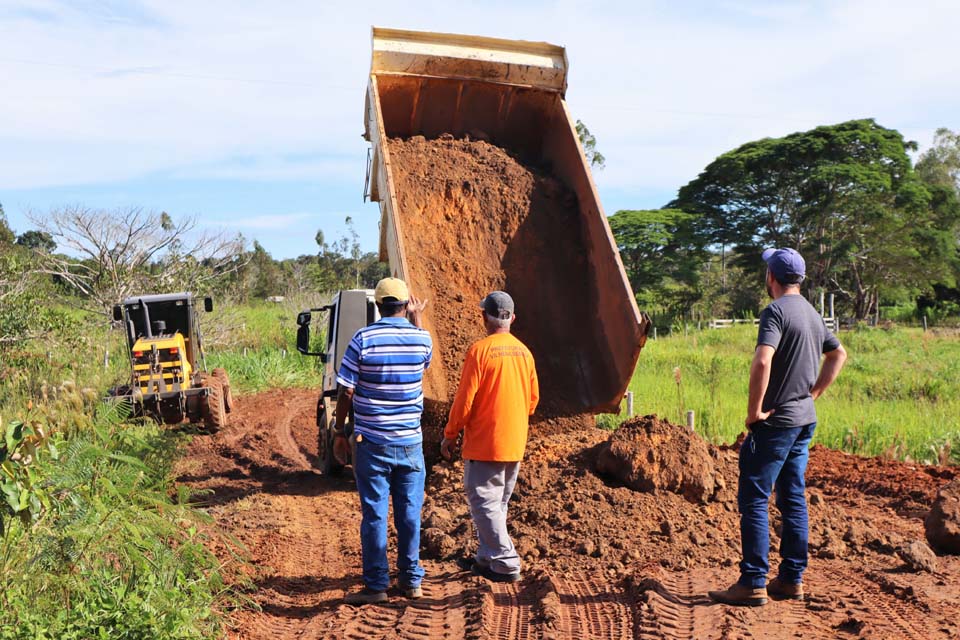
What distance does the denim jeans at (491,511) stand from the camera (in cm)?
456

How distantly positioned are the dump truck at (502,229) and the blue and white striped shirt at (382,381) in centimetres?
187

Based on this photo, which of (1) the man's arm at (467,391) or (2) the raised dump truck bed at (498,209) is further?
(2) the raised dump truck bed at (498,209)

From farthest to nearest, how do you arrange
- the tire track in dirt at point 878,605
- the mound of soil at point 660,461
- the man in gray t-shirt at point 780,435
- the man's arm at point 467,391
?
the mound of soil at point 660,461 → the man's arm at point 467,391 → the man in gray t-shirt at point 780,435 → the tire track in dirt at point 878,605

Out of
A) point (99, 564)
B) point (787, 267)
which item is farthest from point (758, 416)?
→ point (99, 564)

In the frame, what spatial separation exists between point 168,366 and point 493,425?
25.1 ft

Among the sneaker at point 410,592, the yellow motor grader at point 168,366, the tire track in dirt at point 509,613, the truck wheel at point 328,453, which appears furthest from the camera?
the yellow motor grader at point 168,366

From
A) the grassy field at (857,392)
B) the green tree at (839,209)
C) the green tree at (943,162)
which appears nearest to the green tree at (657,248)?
the green tree at (839,209)

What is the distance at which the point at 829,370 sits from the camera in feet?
13.9

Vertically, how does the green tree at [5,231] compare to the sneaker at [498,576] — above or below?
above

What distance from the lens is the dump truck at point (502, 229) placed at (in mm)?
6668

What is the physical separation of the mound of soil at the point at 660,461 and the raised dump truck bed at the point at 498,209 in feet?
2.27

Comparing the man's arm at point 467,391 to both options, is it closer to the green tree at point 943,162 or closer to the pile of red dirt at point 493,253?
the pile of red dirt at point 493,253

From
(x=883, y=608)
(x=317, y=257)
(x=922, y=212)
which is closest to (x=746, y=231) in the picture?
(x=922, y=212)

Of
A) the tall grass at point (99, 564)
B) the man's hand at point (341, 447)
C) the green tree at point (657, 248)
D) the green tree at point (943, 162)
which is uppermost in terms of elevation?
the green tree at point (943, 162)
